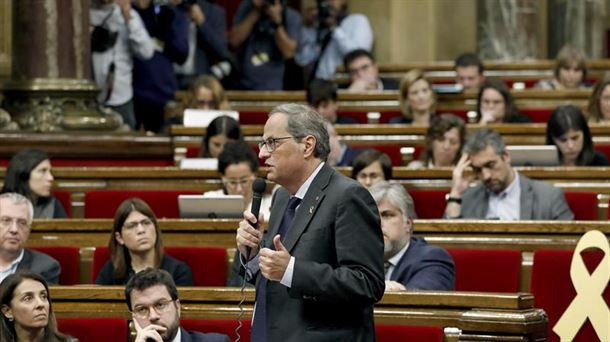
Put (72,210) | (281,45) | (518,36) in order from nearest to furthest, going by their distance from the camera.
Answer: (72,210), (281,45), (518,36)

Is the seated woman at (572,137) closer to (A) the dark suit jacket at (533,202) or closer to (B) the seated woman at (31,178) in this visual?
(A) the dark suit jacket at (533,202)

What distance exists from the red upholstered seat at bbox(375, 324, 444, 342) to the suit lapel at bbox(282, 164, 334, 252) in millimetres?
871

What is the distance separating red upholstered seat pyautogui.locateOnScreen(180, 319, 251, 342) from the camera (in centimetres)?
496

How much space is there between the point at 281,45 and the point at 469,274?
16.4ft

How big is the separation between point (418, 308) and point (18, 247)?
77.6 inches

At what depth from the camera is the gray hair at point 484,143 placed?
22.9 ft

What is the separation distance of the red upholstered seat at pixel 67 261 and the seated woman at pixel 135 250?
1.03 ft

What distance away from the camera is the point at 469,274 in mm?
5992

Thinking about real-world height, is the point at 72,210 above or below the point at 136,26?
below

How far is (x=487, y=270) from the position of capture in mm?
5961

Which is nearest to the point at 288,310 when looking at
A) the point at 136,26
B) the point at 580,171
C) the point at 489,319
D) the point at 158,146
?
the point at 489,319

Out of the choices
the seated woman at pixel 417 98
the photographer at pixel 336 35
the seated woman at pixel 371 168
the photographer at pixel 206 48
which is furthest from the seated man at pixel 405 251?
the photographer at pixel 336 35

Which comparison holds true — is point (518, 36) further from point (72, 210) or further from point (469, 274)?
point (469, 274)

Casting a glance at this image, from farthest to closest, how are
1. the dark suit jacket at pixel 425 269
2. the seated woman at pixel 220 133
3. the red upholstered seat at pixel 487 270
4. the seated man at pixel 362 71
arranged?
the seated man at pixel 362 71 < the seated woman at pixel 220 133 < the red upholstered seat at pixel 487 270 < the dark suit jacket at pixel 425 269
